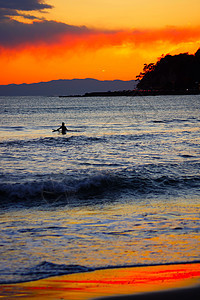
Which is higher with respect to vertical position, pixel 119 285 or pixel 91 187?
pixel 119 285

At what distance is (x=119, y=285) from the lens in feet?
17.5

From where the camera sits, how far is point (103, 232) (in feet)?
25.3

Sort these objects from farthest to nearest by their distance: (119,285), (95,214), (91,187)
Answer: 1. (91,187)
2. (95,214)
3. (119,285)

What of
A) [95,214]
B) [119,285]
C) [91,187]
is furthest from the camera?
[91,187]

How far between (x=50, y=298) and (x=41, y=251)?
1.81m

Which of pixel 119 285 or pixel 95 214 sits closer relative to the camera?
pixel 119 285

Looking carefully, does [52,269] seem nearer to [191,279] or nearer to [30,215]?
[191,279]

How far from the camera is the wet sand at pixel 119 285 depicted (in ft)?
16.3

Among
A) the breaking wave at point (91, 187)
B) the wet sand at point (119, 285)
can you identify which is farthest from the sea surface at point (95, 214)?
the wet sand at point (119, 285)

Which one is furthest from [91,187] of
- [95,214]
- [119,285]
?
[119,285]

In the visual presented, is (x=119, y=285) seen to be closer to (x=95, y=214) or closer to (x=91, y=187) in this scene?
(x=95, y=214)

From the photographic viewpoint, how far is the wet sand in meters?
4.97

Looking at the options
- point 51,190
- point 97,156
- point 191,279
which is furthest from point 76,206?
point 97,156

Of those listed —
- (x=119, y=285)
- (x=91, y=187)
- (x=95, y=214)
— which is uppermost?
(x=119, y=285)
